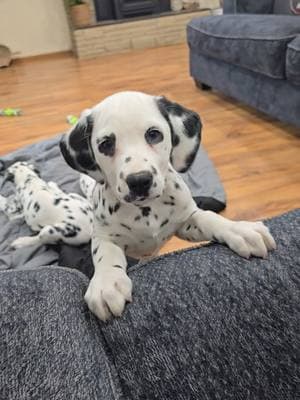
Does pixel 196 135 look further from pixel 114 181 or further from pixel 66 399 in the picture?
pixel 66 399

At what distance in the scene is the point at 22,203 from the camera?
2.44m

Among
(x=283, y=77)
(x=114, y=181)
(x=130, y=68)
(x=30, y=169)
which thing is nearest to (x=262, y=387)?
(x=114, y=181)

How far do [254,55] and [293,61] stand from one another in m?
0.43

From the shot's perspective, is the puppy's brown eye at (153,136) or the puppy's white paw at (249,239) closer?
the puppy's white paw at (249,239)

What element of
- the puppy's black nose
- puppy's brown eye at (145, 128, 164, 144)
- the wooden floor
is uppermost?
puppy's brown eye at (145, 128, 164, 144)

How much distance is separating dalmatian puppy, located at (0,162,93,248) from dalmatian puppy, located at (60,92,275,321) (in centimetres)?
68

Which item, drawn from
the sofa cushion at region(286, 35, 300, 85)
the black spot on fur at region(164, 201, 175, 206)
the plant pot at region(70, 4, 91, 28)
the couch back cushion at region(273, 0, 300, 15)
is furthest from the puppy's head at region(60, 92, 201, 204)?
the plant pot at region(70, 4, 91, 28)

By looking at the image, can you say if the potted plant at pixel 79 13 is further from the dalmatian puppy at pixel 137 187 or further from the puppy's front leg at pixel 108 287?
the puppy's front leg at pixel 108 287

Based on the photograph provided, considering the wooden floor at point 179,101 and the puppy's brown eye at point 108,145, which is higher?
the puppy's brown eye at point 108,145

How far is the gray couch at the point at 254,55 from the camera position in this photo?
9.41ft

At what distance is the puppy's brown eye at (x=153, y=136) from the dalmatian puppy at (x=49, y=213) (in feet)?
3.17

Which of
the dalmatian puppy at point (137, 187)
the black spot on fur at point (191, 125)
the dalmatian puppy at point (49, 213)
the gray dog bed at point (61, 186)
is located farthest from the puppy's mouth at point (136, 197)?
the dalmatian puppy at point (49, 213)

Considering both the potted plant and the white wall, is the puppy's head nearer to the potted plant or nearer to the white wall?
the potted plant

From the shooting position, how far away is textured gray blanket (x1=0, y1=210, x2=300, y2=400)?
0.69m
